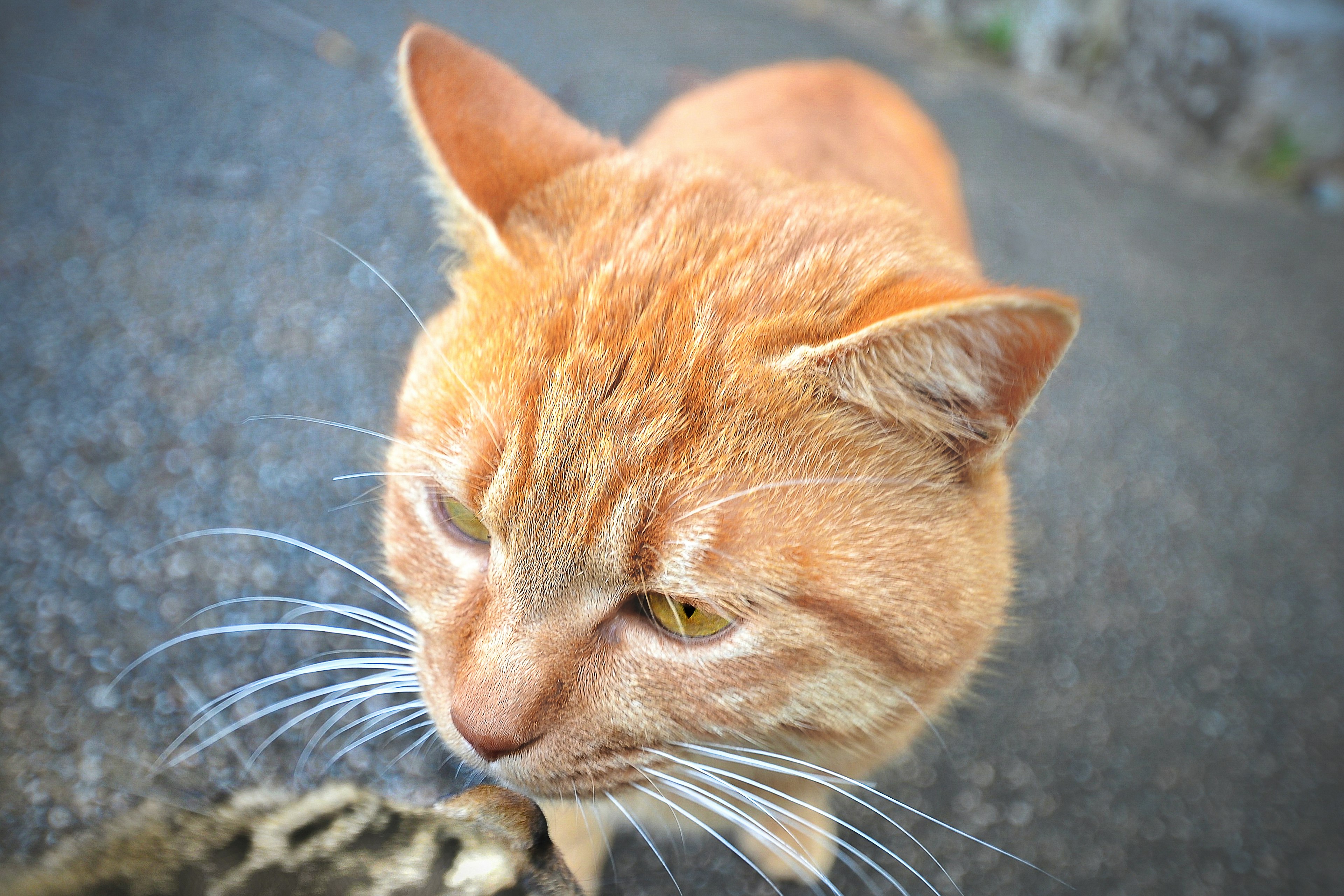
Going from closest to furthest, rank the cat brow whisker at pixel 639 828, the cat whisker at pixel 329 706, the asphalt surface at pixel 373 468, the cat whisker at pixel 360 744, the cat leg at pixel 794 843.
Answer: the cat brow whisker at pixel 639 828
the cat whisker at pixel 329 706
the cat whisker at pixel 360 744
the cat leg at pixel 794 843
the asphalt surface at pixel 373 468

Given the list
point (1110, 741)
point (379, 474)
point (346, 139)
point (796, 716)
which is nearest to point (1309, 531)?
point (1110, 741)

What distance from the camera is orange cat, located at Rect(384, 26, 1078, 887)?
112 centimetres

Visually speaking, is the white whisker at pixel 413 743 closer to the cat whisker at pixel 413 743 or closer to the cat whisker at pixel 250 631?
the cat whisker at pixel 413 743

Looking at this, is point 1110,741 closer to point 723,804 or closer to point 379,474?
point 723,804

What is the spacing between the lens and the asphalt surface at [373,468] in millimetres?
1776

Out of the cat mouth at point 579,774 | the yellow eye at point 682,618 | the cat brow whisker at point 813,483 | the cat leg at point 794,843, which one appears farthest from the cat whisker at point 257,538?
the cat leg at point 794,843

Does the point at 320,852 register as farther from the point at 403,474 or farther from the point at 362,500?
the point at 362,500

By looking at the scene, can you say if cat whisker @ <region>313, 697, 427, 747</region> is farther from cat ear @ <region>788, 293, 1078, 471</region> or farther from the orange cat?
cat ear @ <region>788, 293, 1078, 471</region>

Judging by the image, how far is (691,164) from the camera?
1.63 meters

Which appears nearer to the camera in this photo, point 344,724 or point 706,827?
point 706,827

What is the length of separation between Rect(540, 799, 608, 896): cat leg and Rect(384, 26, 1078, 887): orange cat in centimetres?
1

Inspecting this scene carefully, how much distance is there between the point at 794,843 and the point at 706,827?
502 millimetres

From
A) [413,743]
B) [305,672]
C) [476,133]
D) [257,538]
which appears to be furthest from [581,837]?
[476,133]

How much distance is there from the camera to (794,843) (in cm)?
162
